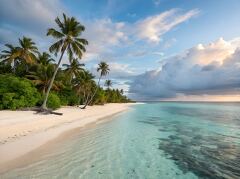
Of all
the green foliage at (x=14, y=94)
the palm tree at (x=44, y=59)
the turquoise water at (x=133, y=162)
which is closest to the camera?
the turquoise water at (x=133, y=162)

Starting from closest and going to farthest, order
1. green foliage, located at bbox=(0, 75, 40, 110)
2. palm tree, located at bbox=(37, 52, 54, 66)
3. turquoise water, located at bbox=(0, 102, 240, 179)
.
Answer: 1. turquoise water, located at bbox=(0, 102, 240, 179)
2. green foliage, located at bbox=(0, 75, 40, 110)
3. palm tree, located at bbox=(37, 52, 54, 66)

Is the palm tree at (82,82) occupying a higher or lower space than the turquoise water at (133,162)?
higher

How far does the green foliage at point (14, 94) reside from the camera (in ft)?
69.2

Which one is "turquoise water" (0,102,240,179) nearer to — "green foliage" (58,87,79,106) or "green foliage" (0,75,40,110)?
"green foliage" (0,75,40,110)

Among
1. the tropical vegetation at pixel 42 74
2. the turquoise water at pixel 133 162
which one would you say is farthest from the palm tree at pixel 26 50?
the turquoise water at pixel 133 162

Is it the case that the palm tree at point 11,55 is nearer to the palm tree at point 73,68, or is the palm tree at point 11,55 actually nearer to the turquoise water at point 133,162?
the palm tree at point 73,68

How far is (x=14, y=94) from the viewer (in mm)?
21688

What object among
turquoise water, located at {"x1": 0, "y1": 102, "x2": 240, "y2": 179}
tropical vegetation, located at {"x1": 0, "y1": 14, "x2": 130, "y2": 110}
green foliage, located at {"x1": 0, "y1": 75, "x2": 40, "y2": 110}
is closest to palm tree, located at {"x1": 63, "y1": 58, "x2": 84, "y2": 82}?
tropical vegetation, located at {"x1": 0, "y1": 14, "x2": 130, "y2": 110}

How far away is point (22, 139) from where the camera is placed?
36.1ft

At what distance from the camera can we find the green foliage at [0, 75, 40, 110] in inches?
830

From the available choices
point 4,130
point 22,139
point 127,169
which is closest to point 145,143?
point 127,169

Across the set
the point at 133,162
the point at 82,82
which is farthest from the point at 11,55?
the point at 133,162

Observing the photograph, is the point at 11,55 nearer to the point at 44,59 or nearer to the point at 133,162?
the point at 44,59

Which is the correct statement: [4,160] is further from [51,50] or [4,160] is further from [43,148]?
[51,50]
